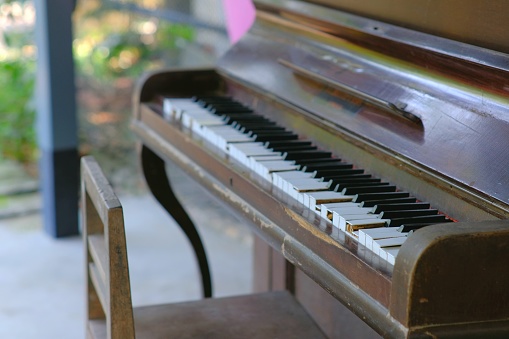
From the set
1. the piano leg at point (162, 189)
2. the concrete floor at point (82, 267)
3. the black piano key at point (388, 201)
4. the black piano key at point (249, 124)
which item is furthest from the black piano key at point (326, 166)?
the concrete floor at point (82, 267)

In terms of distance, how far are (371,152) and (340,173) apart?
0.09 m

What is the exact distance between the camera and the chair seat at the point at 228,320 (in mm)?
1851

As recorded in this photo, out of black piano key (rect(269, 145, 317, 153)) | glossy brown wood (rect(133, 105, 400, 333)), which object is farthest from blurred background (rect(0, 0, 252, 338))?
black piano key (rect(269, 145, 317, 153))

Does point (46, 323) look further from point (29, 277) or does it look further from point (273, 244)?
point (273, 244)

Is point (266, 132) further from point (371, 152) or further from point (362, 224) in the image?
point (362, 224)

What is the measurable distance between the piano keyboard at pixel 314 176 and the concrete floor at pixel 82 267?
3.73ft

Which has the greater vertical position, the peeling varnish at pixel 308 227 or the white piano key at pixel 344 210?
the white piano key at pixel 344 210

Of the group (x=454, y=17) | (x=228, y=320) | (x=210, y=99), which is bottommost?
(x=228, y=320)

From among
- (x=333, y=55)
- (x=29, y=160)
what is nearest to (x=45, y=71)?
(x=29, y=160)

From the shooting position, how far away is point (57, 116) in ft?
12.2

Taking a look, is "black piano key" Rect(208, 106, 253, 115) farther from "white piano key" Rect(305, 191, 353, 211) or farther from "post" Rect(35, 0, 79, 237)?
"post" Rect(35, 0, 79, 237)

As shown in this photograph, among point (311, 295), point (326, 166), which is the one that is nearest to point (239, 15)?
point (311, 295)

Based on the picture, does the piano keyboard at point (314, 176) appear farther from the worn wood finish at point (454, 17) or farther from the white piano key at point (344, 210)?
the worn wood finish at point (454, 17)

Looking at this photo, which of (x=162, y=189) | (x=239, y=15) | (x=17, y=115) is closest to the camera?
(x=162, y=189)
